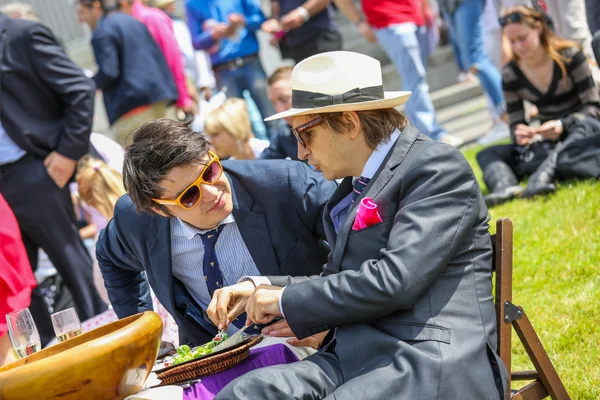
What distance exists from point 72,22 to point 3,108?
30.5ft

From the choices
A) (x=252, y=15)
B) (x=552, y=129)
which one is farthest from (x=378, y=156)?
(x=252, y=15)

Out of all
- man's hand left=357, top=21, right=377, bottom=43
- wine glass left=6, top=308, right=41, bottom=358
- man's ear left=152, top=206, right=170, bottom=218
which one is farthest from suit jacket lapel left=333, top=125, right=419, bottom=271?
man's hand left=357, top=21, right=377, bottom=43

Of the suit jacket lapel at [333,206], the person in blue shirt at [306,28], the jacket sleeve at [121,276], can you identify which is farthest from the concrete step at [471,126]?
the suit jacket lapel at [333,206]

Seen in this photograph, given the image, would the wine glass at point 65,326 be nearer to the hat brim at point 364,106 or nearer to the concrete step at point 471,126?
the hat brim at point 364,106

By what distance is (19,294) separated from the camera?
4344mm

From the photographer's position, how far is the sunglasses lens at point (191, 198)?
138 inches

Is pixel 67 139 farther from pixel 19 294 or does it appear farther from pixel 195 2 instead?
pixel 195 2

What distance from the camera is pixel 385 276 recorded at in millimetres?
2629

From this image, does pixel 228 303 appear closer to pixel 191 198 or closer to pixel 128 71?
pixel 191 198

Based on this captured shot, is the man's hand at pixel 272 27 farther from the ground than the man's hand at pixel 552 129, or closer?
farther from the ground

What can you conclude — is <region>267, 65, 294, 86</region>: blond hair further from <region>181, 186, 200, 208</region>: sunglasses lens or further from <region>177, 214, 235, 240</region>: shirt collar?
<region>181, 186, 200, 208</region>: sunglasses lens

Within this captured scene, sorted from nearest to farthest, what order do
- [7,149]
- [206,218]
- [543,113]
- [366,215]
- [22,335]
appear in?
1. [366,215]
2. [22,335]
3. [206,218]
4. [7,149]
5. [543,113]

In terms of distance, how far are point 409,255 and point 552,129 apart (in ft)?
13.6

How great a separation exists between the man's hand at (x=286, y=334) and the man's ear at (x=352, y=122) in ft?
2.41
